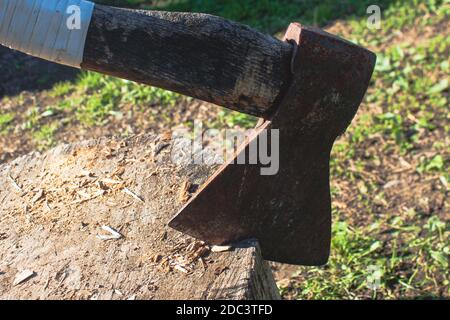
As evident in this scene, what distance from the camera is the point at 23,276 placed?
2.82 metres

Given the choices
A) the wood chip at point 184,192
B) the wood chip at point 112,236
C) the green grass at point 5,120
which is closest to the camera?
the wood chip at point 112,236

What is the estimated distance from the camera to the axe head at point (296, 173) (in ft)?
8.76

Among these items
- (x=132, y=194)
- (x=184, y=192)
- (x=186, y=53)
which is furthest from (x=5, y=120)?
(x=186, y=53)

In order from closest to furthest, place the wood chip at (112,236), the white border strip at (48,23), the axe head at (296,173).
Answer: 1. the white border strip at (48,23)
2. the axe head at (296,173)
3. the wood chip at (112,236)

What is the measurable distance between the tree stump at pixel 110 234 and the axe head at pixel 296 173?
10 centimetres

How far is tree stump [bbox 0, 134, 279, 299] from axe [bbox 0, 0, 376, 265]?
6.0 inches

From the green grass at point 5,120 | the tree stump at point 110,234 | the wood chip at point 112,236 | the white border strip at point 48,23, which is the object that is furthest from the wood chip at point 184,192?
the green grass at point 5,120

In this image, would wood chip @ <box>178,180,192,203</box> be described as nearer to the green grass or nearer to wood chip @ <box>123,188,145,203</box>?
wood chip @ <box>123,188,145,203</box>

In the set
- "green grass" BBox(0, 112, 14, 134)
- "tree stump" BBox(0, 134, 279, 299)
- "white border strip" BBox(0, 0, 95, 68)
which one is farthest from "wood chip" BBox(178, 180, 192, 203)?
"green grass" BBox(0, 112, 14, 134)

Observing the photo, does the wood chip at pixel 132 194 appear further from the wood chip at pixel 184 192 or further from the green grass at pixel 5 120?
the green grass at pixel 5 120

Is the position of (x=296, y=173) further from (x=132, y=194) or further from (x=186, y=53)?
(x=132, y=194)

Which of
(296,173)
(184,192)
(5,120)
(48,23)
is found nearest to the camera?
(48,23)

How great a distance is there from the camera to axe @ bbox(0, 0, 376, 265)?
2.57 meters

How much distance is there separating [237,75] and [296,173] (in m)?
0.44
